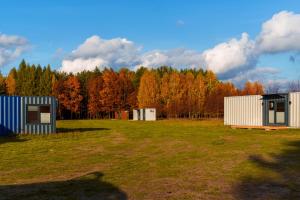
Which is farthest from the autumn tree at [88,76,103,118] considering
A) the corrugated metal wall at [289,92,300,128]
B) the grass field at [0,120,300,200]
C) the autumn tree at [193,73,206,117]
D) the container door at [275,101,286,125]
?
the grass field at [0,120,300,200]

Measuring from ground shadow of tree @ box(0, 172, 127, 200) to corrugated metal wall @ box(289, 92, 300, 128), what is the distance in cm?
2645

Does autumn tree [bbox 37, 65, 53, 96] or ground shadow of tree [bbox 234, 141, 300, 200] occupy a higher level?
autumn tree [bbox 37, 65, 53, 96]

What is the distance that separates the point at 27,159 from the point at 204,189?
8301mm

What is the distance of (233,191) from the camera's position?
342 inches

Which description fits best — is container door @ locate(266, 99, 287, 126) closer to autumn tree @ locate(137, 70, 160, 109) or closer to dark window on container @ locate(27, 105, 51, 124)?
dark window on container @ locate(27, 105, 51, 124)

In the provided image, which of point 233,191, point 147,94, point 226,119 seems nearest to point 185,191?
point 233,191

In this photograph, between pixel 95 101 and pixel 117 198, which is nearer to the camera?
pixel 117 198

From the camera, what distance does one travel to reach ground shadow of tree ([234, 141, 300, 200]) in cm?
827

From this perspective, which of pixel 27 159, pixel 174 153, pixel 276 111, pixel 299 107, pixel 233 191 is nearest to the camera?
pixel 233 191

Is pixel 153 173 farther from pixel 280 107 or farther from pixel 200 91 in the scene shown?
pixel 200 91

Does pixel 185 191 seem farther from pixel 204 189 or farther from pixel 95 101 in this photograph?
pixel 95 101

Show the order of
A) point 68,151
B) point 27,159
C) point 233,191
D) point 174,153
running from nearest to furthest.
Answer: point 233,191, point 27,159, point 174,153, point 68,151

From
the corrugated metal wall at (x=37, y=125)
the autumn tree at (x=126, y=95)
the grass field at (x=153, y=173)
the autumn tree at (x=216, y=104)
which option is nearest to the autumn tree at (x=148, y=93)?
the autumn tree at (x=126, y=95)

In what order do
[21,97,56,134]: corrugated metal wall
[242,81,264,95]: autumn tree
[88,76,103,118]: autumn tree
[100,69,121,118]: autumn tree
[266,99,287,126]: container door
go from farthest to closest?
[242,81,264,95]: autumn tree, [88,76,103,118]: autumn tree, [100,69,121,118]: autumn tree, [266,99,287,126]: container door, [21,97,56,134]: corrugated metal wall
